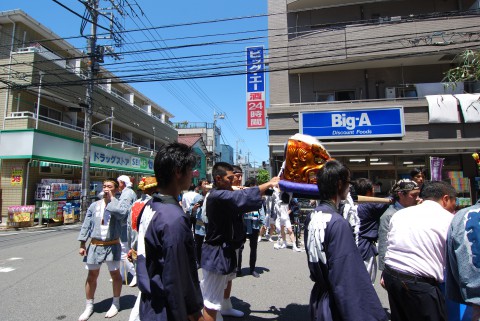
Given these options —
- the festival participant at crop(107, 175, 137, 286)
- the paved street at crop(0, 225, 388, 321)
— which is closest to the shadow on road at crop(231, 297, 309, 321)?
the paved street at crop(0, 225, 388, 321)

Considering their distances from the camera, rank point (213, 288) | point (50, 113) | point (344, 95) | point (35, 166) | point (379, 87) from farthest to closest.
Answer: point (50, 113), point (35, 166), point (344, 95), point (379, 87), point (213, 288)

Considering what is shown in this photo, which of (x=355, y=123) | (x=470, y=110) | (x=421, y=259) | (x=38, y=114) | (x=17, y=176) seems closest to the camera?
(x=421, y=259)

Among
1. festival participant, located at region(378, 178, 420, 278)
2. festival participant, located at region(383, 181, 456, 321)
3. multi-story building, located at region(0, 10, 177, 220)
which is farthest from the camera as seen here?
multi-story building, located at region(0, 10, 177, 220)

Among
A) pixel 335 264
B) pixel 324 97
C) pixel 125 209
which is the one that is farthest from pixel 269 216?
pixel 335 264

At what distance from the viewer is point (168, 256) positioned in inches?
69.6

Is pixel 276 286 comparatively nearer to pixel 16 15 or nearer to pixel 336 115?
pixel 336 115

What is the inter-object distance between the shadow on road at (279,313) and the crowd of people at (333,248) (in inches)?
42.5

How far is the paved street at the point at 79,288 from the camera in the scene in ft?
14.4

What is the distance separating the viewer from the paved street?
4.38 metres

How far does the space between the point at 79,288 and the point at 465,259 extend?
230 inches

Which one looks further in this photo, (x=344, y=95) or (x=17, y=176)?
(x=17, y=176)

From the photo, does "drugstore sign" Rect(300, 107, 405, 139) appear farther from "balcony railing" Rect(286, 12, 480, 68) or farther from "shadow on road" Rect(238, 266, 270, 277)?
"shadow on road" Rect(238, 266, 270, 277)

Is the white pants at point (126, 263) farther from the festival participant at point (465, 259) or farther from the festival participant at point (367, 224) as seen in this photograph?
the festival participant at point (465, 259)

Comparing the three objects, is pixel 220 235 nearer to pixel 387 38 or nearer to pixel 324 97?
pixel 324 97
